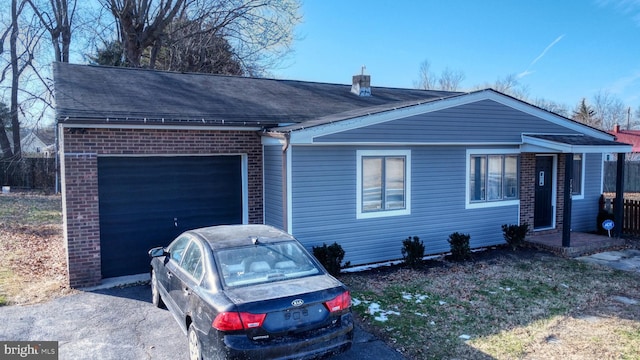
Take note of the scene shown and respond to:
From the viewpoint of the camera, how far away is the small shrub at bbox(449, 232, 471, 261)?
9617mm

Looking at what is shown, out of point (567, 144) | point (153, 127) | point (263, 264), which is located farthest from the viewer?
point (567, 144)

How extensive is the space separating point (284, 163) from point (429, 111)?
3406mm

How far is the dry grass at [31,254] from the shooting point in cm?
757

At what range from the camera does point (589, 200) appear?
41.5 ft

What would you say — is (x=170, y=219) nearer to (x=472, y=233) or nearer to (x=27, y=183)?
(x=472, y=233)

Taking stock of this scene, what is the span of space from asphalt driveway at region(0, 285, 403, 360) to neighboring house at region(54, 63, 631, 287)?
1124 millimetres

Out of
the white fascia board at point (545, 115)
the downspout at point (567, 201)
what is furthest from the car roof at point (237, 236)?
the downspout at point (567, 201)

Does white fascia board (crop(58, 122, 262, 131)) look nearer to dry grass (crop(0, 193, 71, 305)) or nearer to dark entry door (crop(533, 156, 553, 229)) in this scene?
dry grass (crop(0, 193, 71, 305))

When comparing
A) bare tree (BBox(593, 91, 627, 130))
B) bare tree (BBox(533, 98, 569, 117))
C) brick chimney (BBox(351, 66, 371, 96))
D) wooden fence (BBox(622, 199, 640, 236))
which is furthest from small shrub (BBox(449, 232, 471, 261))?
bare tree (BBox(593, 91, 627, 130))

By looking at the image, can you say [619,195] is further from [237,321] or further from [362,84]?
[237,321]

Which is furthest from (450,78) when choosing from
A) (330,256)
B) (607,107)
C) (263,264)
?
(263,264)

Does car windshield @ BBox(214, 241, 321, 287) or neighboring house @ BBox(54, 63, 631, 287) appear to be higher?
neighboring house @ BBox(54, 63, 631, 287)

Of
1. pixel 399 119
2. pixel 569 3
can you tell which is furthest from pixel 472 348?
pixel 569 3

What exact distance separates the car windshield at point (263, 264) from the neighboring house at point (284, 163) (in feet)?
10.4
